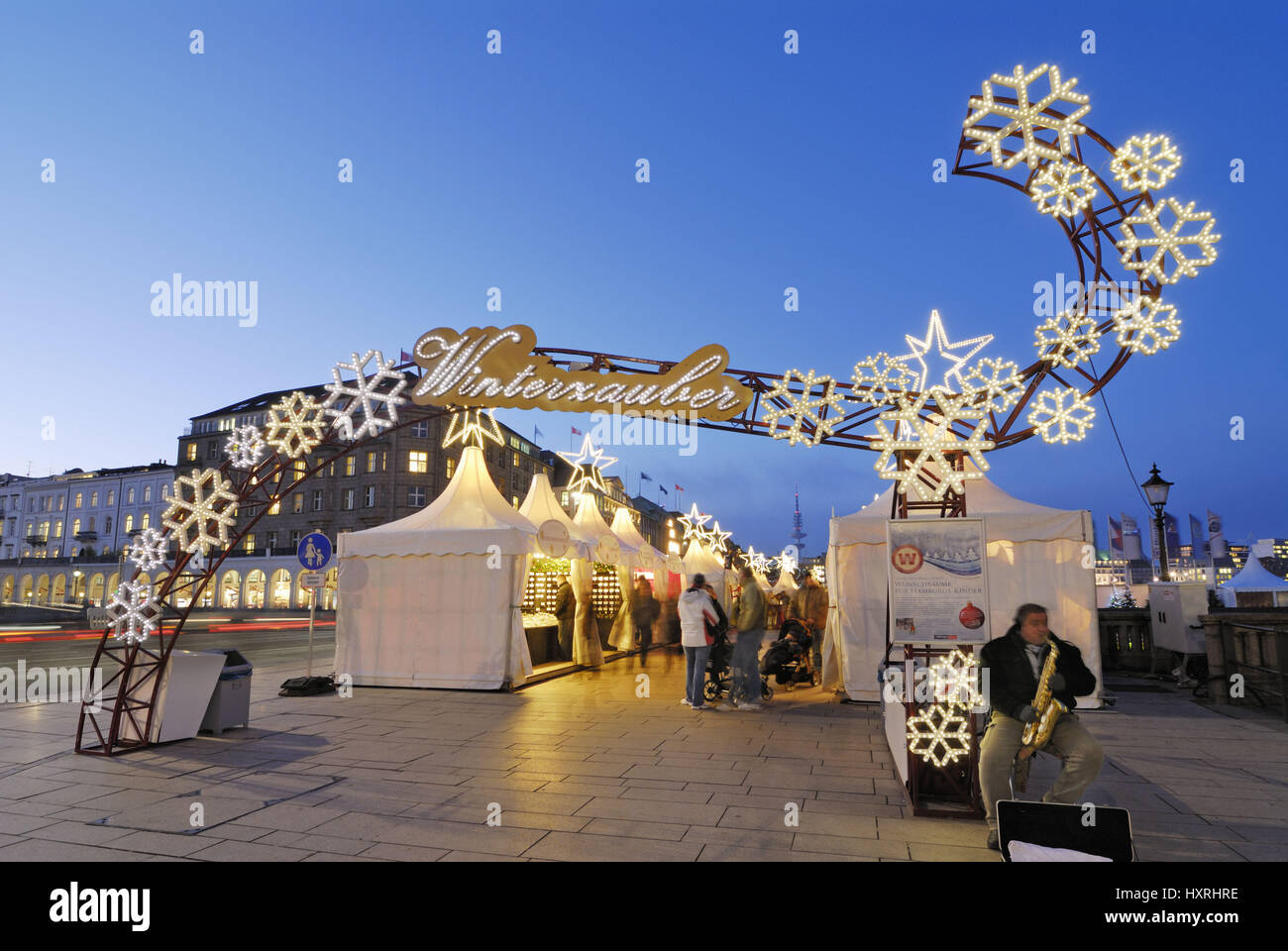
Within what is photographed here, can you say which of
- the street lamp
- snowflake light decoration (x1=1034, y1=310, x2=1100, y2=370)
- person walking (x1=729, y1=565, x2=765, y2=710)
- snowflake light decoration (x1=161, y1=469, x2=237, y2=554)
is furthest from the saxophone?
the street lamp

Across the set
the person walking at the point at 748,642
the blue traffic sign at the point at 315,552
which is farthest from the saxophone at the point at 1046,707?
the blue traffic sign at the point at 315,552

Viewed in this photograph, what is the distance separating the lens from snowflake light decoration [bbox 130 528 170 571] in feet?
26.8

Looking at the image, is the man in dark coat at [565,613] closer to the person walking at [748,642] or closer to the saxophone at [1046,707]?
the person walking at [748,642]

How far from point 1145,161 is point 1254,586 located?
30.1m

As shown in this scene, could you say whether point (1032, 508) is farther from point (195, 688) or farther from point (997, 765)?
point (195, 688)

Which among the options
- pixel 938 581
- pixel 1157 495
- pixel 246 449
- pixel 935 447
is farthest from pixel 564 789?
pixel 1157 495

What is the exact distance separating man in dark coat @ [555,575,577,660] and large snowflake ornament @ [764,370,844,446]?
8.70 metres

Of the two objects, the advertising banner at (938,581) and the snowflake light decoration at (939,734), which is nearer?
the snowflake light decoration at (939,734)

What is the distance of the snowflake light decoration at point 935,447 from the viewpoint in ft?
23.3

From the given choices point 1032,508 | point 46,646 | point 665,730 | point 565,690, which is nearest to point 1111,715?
→ point 1032,508

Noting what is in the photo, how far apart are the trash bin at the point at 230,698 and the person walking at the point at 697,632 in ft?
18.6

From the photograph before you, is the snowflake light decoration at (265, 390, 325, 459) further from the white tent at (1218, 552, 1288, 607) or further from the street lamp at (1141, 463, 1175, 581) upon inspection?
the white tent at (1218, 552, 1288, 607)

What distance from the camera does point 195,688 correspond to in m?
8.66
